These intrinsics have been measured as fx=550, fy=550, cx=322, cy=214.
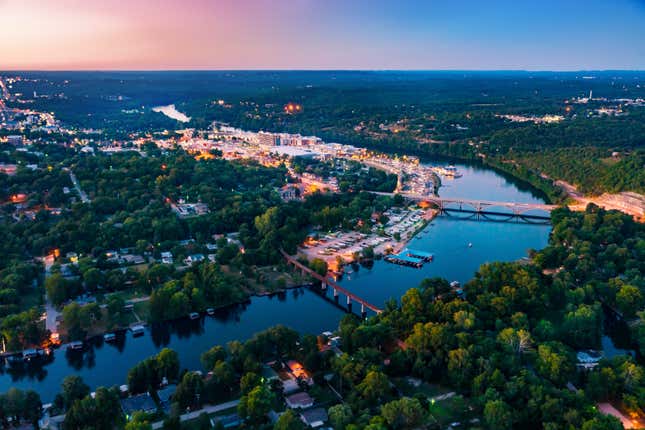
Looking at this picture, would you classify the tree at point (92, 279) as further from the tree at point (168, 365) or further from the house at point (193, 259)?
the tree at point (168, 365)

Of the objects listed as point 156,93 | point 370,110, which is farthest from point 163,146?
point 156,93

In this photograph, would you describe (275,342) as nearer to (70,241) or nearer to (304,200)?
(70,241)

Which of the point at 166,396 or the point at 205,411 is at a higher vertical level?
the point at 166,396

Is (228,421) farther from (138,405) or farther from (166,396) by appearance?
(138,405)

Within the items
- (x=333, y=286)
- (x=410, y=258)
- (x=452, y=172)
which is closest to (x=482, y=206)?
(x=452, y=172)

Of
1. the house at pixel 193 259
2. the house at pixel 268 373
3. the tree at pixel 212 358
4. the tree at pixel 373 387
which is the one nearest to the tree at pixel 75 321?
the tree at pixel 212 358
